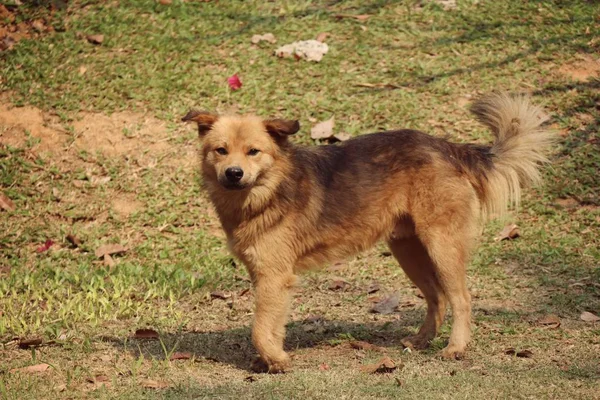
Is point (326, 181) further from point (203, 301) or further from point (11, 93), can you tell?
point (11, 93)

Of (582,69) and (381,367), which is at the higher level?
(582,69)

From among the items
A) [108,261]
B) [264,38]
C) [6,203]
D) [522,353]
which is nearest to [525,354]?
[522,353]

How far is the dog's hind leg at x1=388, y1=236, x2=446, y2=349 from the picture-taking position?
696 cm

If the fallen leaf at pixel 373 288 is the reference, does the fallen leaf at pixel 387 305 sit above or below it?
above

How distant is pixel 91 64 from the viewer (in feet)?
38.5

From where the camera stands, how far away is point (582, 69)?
37.9 ft

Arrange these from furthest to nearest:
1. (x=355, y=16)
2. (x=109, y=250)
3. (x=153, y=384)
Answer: (x=355, y=16)
(x=109, y=250)
(x=153, y=384)

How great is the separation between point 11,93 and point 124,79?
4.64ft

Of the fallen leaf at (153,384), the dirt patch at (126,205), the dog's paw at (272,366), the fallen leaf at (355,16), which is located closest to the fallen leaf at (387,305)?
the dog's paw at (272,366)

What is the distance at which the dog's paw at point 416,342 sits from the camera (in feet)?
22.4

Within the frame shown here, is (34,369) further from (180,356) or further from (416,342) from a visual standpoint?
(416,342)

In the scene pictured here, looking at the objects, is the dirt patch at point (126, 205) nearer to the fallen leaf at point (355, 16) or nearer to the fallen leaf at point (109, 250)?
the fallen leaf at point (109, 250)

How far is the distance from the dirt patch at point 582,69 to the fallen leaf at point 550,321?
510cm

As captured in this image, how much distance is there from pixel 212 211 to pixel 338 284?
2.11 meters
